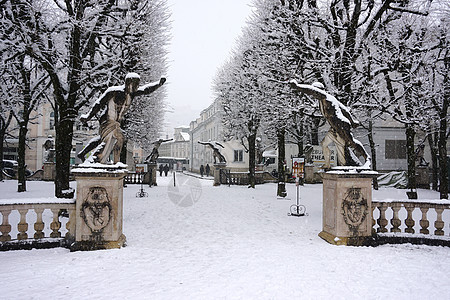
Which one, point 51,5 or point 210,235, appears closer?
point 210,235

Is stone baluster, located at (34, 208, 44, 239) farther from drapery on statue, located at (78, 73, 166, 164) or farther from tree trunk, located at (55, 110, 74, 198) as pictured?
tree trunk, located at (55, 110, 74, 198)

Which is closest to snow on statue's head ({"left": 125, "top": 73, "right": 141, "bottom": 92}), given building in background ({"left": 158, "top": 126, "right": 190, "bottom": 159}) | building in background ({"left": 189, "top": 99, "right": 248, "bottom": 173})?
building in background ({"left": 189, "top": 99, "right": 248, "bottom": 173})

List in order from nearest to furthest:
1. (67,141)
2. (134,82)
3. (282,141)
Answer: (134,82) < (67,141) < (282,141)

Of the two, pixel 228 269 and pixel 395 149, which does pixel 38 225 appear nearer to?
pixel 228 269

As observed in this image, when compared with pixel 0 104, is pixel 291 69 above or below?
Answer: above

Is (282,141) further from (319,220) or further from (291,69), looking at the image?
(319,220)

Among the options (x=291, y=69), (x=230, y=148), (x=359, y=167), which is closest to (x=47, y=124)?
(x=230, y=148)

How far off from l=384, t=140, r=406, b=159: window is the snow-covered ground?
2728 cm

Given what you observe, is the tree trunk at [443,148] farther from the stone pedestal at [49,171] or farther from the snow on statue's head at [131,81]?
the stone pedestal at [49,171]

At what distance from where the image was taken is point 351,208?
699 centimetres

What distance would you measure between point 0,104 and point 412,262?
706 inches

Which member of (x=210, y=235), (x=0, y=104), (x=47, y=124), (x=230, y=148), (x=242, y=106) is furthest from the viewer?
(x=47, y=124)

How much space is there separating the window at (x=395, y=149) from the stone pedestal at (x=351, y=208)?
91.2 ft

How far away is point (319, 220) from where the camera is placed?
10.3 meters
